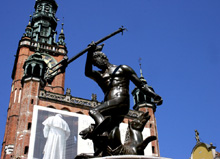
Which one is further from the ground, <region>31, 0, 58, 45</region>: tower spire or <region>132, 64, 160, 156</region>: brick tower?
<region>31, 0, 58, 45</region>: tower spire

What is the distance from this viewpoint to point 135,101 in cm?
4119

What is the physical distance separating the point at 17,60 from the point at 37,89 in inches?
623

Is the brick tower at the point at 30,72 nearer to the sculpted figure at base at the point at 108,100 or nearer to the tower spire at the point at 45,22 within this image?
the tower spire at the point at 45,22

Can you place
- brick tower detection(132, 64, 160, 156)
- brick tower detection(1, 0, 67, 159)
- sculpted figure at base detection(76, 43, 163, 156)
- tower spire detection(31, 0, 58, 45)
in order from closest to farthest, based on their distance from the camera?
sculpted figure at base detection(76, 43, 163, 156)
brick tower detection(1, 0, 67, 159)
brick tower detection(132, 64, 160, 156)
tower spire detection(31, 0, 58, 45)

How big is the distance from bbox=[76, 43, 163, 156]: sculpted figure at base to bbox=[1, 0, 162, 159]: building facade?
16.5 meters

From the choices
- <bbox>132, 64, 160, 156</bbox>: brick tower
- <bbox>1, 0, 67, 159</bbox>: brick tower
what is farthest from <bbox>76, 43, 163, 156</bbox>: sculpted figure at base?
<bbox>132, 64, 160, 156</bbox>: brick tower

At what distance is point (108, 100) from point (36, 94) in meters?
29.2

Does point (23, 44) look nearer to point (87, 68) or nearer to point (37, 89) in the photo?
point (37, 89)

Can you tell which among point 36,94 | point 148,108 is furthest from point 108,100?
point 148,108

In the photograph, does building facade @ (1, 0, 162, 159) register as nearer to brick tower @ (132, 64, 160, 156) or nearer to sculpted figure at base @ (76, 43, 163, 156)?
brick tower @ (132, 64, 160, 156)

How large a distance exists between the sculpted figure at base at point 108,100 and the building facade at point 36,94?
16.5m

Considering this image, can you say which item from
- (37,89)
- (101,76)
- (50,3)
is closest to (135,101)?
(37,89)

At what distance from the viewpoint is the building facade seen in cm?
3165

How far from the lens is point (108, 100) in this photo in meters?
5.55
